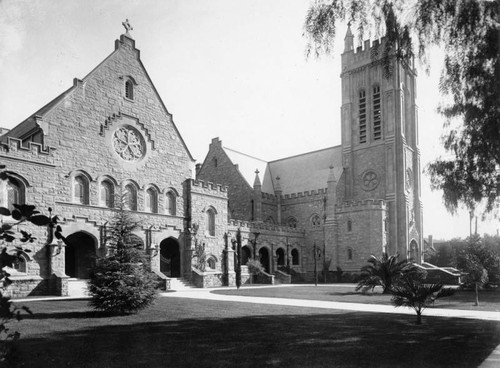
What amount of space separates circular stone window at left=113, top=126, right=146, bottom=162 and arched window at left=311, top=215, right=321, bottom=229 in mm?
22182

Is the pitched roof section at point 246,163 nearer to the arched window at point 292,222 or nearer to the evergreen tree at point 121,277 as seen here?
Answer: the arched window at point 292,222

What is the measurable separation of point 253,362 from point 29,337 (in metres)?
5.08

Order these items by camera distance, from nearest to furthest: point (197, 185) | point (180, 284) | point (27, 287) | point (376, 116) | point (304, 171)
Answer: point (27, 287), point (180, 284), point (197, 185), point (376, 116), point (304, 171)

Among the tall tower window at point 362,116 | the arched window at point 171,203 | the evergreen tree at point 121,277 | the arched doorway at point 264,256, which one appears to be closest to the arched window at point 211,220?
the arched window at point 171,203

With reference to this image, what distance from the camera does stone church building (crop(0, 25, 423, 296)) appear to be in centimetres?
2333

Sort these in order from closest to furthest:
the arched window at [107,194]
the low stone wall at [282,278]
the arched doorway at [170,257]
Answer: the arched window at [107,194]
the arched doorway at [170,257]
the low stone wall at [282,278]

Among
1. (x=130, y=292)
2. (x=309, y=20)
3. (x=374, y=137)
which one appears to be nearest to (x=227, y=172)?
(x=374, y=137)

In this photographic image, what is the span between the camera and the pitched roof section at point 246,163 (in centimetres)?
4884

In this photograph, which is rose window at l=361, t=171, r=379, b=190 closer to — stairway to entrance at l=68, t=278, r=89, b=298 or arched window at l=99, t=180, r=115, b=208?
arched window at l=99, t=180, r=115, b=208

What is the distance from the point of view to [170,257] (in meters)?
32.1

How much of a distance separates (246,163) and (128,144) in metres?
23.6

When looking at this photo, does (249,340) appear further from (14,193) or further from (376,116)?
(376,116)

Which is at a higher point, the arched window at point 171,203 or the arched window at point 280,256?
the arched window at point 171,203

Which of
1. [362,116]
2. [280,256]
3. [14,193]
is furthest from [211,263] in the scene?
[362,116]
